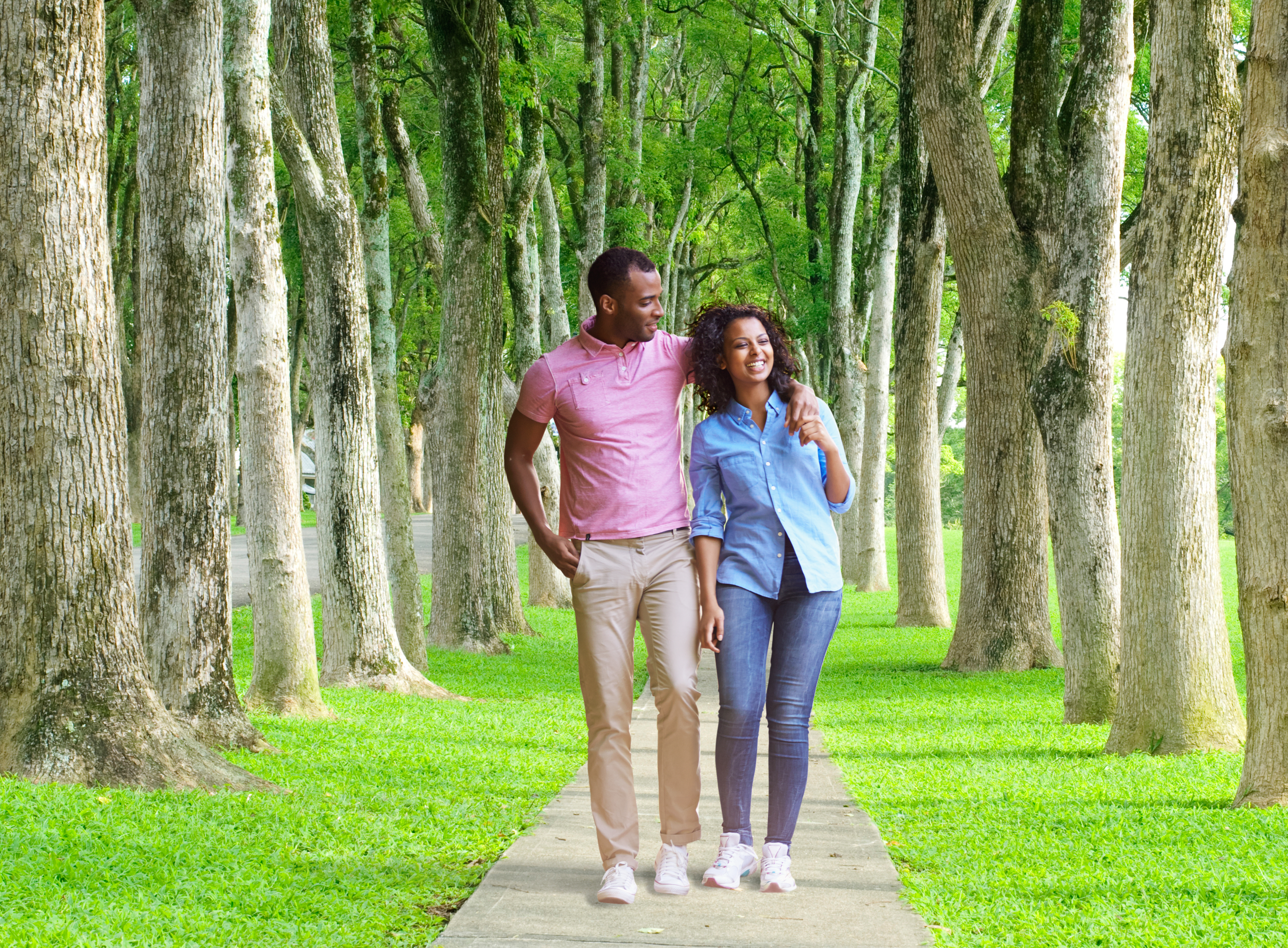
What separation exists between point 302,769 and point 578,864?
241 cm

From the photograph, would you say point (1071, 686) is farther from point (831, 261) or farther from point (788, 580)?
point (831, 261)

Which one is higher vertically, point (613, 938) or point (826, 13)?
point (826, 13)

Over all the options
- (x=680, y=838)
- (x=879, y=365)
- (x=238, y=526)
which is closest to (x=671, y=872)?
(x=680, y=838)

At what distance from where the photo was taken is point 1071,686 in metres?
8.98

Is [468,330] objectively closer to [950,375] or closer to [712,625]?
[712,625]

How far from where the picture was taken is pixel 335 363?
9844mm

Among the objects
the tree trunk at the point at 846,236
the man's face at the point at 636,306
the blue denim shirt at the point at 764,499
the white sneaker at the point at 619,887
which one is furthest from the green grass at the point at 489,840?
the tree trunk at the point at 846,236

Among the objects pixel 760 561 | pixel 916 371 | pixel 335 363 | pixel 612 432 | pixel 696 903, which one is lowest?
pixel 696 903

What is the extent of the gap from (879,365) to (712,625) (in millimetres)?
15950

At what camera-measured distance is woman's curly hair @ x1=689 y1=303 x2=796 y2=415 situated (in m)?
4.57

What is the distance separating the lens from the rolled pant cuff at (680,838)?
4.51 meters

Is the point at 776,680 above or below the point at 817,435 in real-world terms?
below

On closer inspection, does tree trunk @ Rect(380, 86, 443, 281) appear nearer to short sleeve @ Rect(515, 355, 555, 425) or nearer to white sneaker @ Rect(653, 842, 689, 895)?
short sleeve @ Rect(515, 355, 555, 425)

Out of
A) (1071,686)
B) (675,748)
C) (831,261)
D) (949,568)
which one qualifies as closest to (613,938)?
(675,748)
